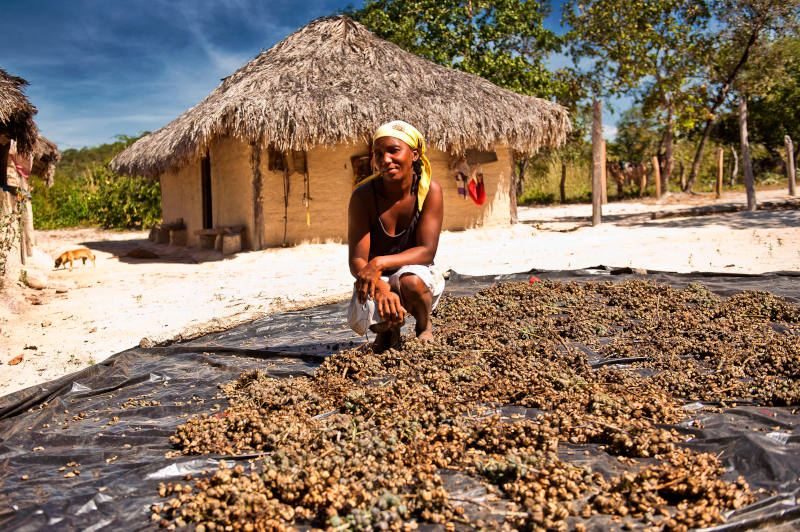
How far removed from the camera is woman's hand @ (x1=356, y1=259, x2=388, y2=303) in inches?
101

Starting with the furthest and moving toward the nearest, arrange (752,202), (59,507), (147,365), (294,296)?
(752,202) → (294,296) → (147,365) → (59,507)

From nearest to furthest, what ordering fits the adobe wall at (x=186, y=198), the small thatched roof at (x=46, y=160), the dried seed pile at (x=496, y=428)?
the dried seed pile at (x=496, y=428) < the small thatched roof at (x=46, y=160) < the adobe wall at (x=186, y=198)

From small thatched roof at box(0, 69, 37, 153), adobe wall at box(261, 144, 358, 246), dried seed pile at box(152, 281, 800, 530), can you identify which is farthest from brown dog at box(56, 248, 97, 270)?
dried seed pile at box(152, 281, 800, 530)

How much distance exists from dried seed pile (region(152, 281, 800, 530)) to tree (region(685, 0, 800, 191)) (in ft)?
44.1

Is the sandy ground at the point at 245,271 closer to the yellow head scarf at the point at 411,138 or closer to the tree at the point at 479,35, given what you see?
the yellow head scarf at the point at 411,138

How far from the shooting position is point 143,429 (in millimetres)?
2100

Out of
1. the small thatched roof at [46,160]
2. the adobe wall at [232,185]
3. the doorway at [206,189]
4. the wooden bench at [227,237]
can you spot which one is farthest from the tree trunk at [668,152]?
the small thatched roof at [46,160]

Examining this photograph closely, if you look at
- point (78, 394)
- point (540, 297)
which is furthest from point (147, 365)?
point (540, 297)

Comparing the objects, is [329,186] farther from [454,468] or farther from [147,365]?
[454,468]

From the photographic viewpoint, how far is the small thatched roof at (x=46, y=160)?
9.81 metres

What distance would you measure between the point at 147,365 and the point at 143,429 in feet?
2.87

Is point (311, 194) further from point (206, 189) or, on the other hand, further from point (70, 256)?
point (70, 256)

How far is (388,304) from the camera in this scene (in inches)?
100

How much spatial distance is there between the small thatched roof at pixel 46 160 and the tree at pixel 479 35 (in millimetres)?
9260
